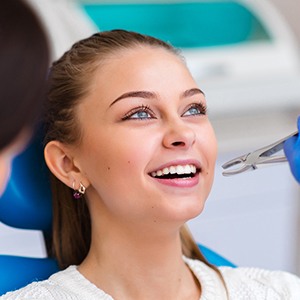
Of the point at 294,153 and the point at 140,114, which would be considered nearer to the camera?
the point at 294,153

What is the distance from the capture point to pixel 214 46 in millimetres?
2430

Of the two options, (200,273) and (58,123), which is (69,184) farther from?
(200,273)

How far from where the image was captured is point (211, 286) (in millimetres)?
1323

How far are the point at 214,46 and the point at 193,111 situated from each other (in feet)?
3.95

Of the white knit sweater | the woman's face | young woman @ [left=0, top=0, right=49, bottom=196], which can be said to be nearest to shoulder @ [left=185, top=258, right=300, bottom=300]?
the white knit sweater

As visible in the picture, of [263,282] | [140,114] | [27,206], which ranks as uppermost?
[140,114]

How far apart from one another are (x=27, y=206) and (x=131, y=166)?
27cm

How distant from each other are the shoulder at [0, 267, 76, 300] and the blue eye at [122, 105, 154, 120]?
30 centimetres

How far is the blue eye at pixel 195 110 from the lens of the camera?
1.25m

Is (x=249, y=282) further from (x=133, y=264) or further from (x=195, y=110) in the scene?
(x=195, y=110)

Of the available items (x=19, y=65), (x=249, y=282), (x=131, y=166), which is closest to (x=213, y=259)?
A: (x=249, y=282)

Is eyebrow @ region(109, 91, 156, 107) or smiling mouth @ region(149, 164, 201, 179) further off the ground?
eyebrow @ region(109, 91, 156, 107)

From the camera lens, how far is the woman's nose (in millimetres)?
1179

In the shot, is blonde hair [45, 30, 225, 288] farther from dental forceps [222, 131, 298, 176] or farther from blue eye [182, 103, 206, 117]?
dental forceps [222, 131, 298, 176]
